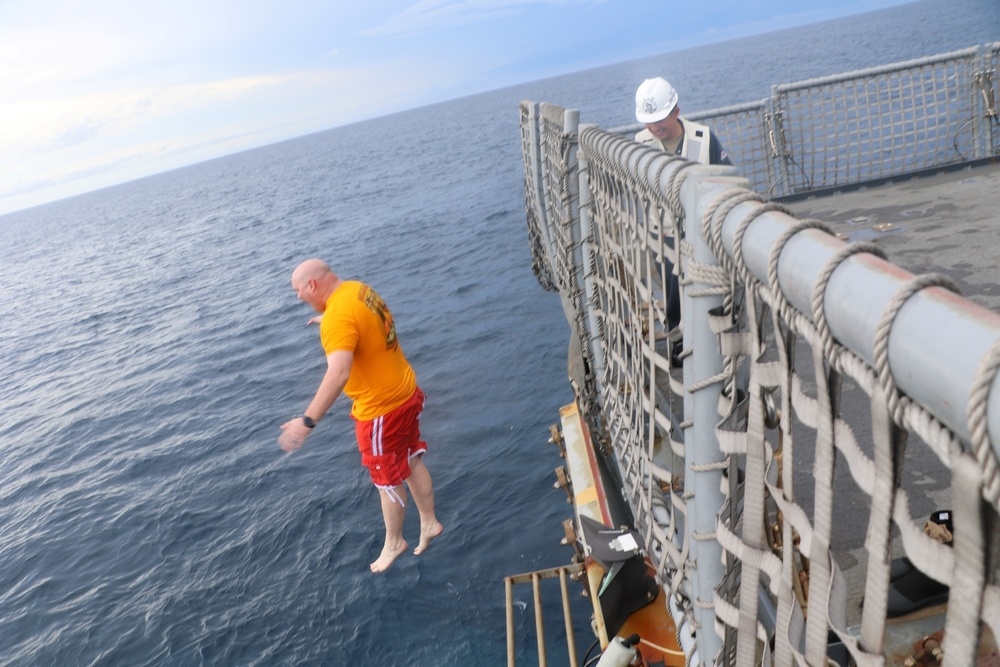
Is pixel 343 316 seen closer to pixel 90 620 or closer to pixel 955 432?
pixel 955 432

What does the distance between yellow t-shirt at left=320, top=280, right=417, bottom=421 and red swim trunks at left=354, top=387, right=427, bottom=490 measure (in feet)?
0.27

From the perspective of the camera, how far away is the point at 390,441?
5.68 meters

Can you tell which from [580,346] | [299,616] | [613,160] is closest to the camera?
[613,160]

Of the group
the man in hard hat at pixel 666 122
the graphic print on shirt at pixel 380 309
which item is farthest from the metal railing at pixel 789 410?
the graphic print on shirt at pixel 380 309

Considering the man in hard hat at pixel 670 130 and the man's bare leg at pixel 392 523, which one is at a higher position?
the man in hard hat at pixel 670 130

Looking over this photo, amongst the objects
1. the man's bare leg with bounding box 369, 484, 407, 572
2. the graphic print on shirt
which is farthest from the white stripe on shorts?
the graphic print on shirt

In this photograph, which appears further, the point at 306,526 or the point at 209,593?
the point at 306,526

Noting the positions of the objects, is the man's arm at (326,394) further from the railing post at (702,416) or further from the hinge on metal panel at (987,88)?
the hinge on metal panel at (987,88)

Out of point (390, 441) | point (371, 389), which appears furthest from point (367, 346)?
point (390, 441)

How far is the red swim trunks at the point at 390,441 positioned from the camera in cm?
559

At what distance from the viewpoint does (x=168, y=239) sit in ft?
203

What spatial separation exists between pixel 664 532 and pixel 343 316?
2.67 meters

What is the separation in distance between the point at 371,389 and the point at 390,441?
517 mm

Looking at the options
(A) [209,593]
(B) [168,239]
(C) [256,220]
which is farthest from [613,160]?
(B) [168,239]
